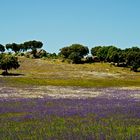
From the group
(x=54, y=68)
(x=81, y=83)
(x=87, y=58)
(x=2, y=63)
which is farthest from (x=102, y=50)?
(x=81, y=83)

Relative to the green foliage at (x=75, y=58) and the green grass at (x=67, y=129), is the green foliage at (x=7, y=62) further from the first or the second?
the green grass at (x=67, y=129)

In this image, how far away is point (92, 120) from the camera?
2600 centimetres

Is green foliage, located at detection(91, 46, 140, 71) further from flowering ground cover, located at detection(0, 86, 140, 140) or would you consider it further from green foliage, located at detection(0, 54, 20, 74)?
flowering ground cover, located at detection(0, 86, 140, 140)

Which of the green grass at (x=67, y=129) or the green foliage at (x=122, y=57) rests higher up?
the green foliage at (x=122, y=57)

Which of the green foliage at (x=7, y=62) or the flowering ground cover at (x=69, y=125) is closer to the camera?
the flowering ground cover at (x=69, y=125)

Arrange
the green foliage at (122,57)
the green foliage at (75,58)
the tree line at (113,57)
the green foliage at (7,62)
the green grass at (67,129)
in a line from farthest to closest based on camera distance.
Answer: the green foliage at (75,58), the tree line at (113,57), the green foliage at (122,57), the green foliage at (7,62), the green grass at (67,129)

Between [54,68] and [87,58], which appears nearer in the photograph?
[54,68]

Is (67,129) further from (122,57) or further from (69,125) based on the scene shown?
(122,57)

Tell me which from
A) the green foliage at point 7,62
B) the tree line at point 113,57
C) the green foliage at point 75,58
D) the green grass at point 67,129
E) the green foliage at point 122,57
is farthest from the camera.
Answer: the green foliage at point 75,58

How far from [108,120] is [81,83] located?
66.7 meters

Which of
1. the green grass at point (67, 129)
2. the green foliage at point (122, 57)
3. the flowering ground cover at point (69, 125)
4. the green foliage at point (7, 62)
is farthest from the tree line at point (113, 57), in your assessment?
the green grass at point (67, 129)

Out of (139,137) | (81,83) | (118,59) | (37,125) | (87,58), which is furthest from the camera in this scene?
(87,58)

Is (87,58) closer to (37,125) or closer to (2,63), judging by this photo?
(2,63)

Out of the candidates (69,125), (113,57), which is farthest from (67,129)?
(113,57)
